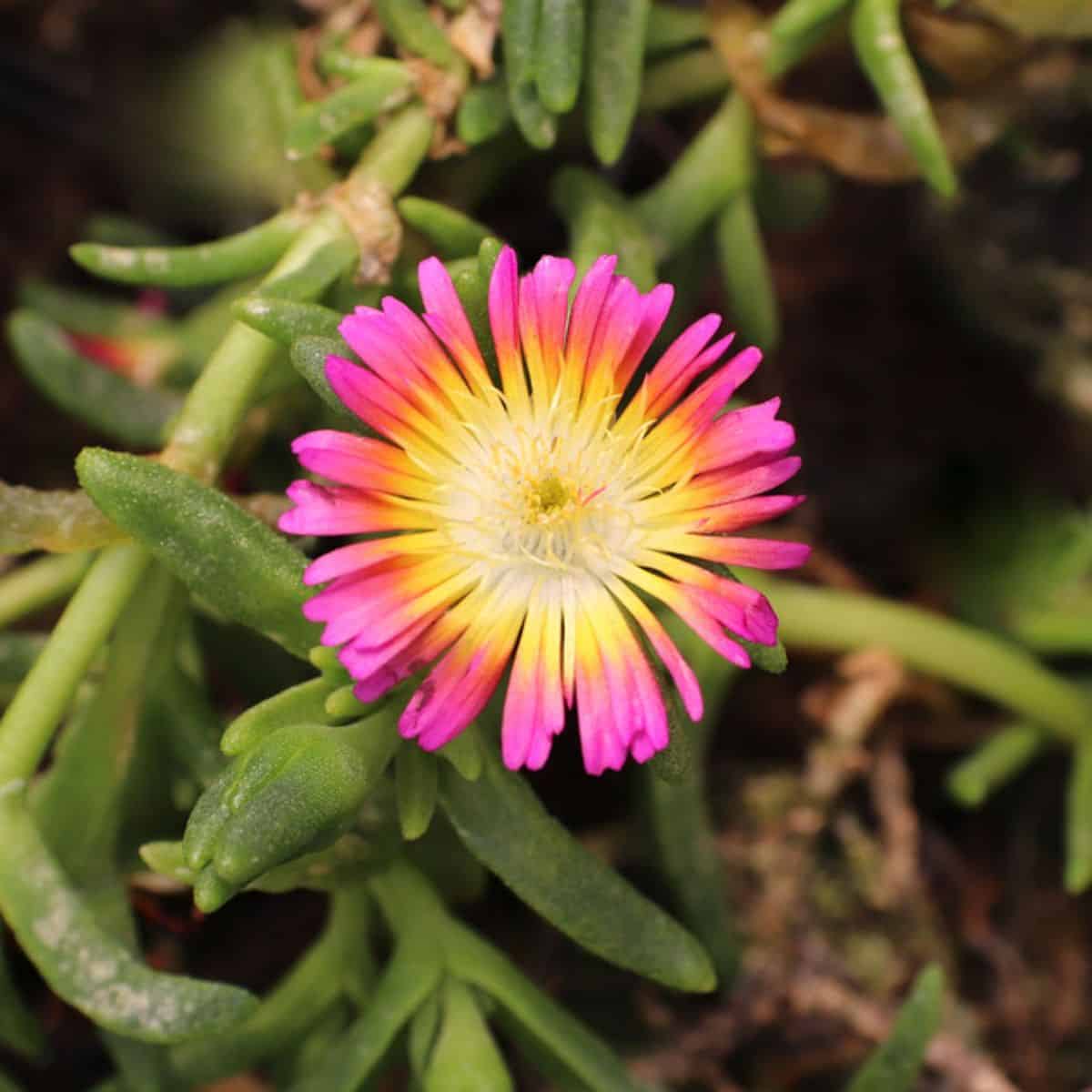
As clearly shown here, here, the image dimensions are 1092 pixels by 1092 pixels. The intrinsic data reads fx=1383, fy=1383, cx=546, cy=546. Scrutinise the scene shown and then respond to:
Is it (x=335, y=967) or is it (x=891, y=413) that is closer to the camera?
(x=335, y=967)

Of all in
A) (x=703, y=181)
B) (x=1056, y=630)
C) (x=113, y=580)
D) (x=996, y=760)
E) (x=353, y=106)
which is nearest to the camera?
(x=113, y=580)

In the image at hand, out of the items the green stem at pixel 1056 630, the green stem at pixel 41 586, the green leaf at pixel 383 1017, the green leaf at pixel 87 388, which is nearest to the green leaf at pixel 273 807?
the green leaf at pixel 383 1017

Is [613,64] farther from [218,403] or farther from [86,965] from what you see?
[86,965]

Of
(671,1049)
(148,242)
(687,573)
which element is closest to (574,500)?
(687,573)

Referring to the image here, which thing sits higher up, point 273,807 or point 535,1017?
point 273,807

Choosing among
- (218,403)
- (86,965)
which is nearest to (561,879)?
(86,965)

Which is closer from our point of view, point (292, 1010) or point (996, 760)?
point (292, 1010)

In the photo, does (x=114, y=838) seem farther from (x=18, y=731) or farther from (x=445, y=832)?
(x=445, y=832)
